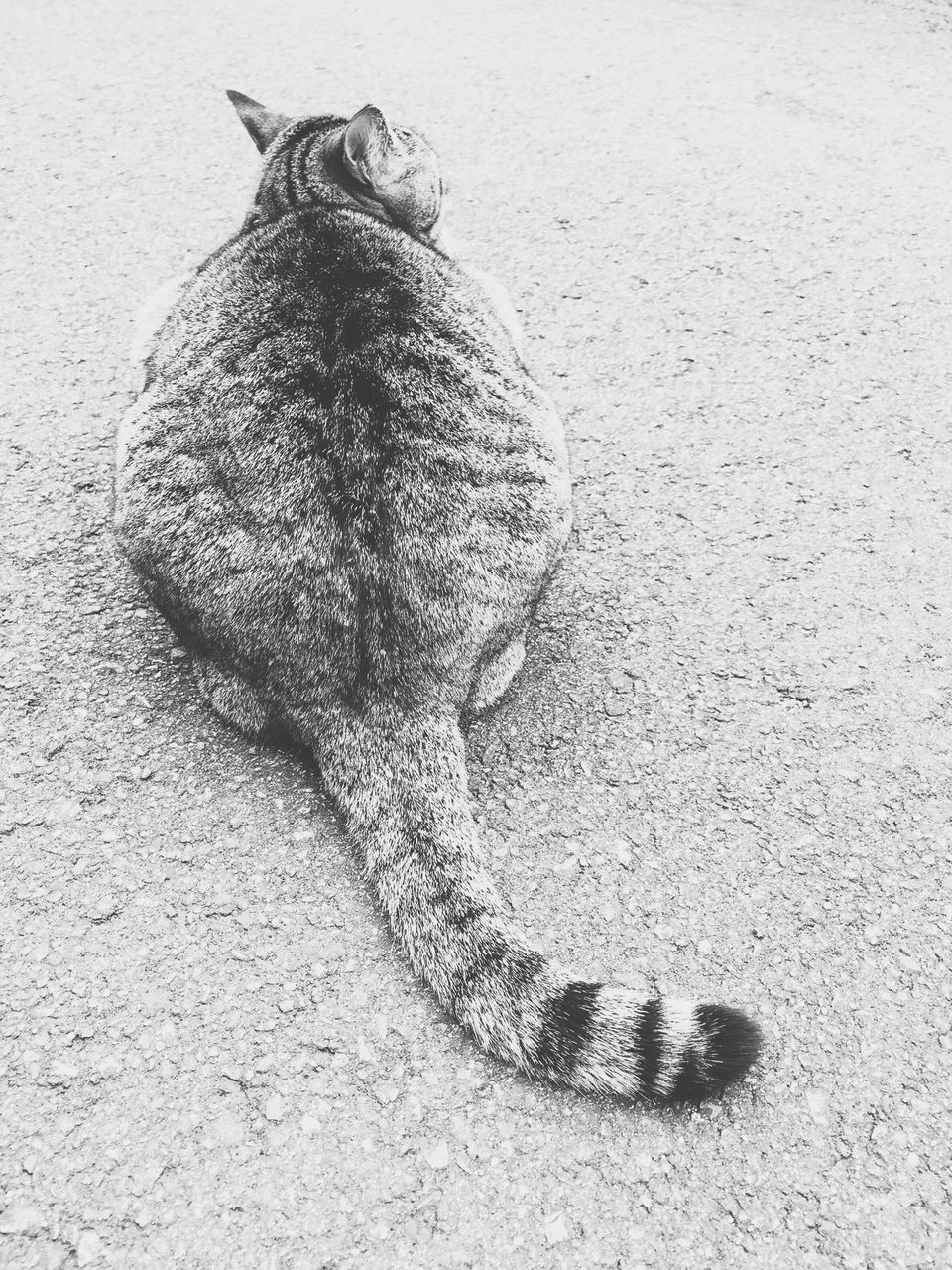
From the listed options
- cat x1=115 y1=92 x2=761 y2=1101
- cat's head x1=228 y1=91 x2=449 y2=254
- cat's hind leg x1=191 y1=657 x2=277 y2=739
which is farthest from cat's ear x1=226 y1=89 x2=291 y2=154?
cat's hind leg x1=191 y1=657 x2=277 y2=739

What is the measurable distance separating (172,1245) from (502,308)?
9.20 ft

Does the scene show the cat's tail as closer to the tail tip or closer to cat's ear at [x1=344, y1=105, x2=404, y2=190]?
the tail tip

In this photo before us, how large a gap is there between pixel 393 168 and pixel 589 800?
7.66 ft

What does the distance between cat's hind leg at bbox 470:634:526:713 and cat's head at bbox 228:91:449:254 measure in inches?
60.2

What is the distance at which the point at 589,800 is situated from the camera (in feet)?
9.07

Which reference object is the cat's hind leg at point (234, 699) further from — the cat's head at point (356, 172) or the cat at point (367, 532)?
the cat's head at point (356, 172)

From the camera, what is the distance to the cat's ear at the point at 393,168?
3.29 meters

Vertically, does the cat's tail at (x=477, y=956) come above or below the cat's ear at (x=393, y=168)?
below

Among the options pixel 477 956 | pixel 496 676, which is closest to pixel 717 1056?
pixel 477 956

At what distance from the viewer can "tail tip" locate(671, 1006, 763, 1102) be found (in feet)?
6.72

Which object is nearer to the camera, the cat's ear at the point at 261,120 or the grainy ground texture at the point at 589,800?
the grainy ground texture at the point at 589,800

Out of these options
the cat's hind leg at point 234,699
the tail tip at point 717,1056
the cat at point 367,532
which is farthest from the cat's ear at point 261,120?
the tail tip at point 717,1056

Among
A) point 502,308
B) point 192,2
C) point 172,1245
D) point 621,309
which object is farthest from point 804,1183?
point 192,2

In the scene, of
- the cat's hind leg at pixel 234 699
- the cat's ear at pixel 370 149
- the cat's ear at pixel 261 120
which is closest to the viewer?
the cat's hind leg at pixel 234 699
